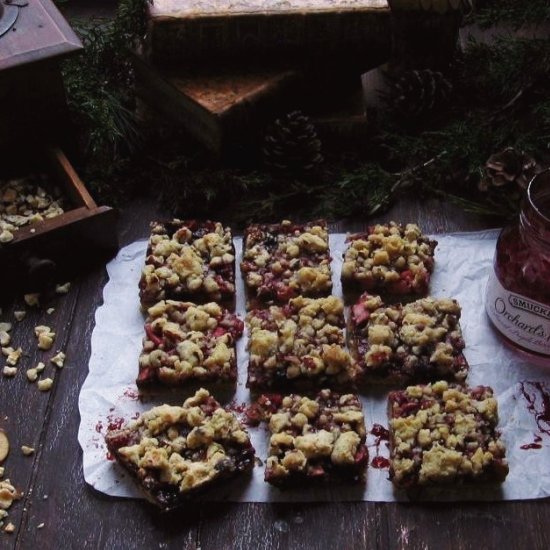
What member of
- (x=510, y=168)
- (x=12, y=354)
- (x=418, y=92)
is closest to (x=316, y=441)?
(x=12, y=354)

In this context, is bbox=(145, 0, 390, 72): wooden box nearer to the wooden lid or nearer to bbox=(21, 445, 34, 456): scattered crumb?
the wooden lid

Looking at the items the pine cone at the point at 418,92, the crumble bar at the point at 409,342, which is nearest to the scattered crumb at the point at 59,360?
the crumble bar at the point at 409,342

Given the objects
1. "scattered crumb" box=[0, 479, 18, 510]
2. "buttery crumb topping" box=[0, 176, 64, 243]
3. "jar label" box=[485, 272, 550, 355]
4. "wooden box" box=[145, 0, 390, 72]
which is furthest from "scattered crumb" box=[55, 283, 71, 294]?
"jar label" box=[485, 272, 550, 355]

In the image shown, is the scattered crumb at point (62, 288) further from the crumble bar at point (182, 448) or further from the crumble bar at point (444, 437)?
the crumble bar at point (444, 437)

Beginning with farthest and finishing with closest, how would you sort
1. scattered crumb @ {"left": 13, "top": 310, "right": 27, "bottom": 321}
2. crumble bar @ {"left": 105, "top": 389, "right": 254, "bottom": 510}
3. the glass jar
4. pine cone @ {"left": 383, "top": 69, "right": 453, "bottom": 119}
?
pine cone @ {"left": 383, "top": 69, "right": 453, "bottom": 119}, scattered crumb @ {"left": 13, "top": 310, "right": 27, "bottom": 321}, the glass jar, crumble bar @ {"left": 105, "top": 389, "right": 254, "bottom": 510}

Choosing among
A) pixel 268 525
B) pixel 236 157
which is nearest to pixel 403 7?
pixel 236 157
